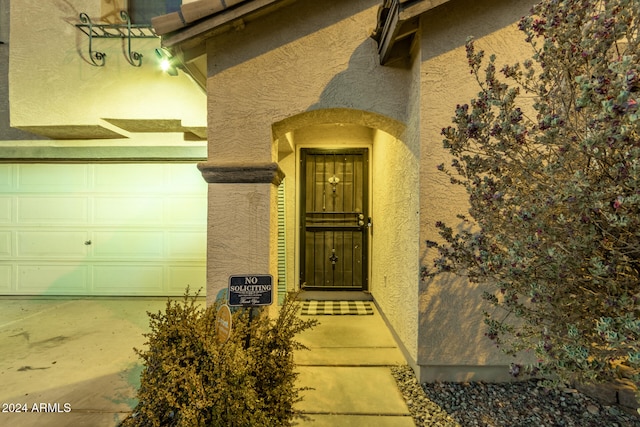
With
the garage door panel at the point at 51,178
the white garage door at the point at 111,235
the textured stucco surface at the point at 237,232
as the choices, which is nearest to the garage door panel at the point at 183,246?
the white garage door at the point at 111,235

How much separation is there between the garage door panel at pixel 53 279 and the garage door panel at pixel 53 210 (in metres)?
0.79

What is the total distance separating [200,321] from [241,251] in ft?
2.56

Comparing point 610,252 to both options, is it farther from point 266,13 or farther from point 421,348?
point 266,13

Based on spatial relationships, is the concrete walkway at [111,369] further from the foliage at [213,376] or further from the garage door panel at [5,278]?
the garage door panel at [5,278]

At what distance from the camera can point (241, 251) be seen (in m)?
2.71

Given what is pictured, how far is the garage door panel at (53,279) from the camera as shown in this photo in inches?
198

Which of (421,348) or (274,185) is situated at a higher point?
(274,185)

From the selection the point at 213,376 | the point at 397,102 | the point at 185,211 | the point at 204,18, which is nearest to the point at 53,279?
the point at 185,211

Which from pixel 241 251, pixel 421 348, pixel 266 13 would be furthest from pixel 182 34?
pixel 421 348

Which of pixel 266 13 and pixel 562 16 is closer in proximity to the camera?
pixel 562 16

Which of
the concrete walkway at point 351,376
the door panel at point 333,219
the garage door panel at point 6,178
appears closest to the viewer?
the concrete walkway at point 351,376

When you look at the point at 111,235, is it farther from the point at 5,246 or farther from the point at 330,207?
the point at 330,207

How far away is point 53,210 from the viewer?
502cm

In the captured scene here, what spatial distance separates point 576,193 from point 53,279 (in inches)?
277
